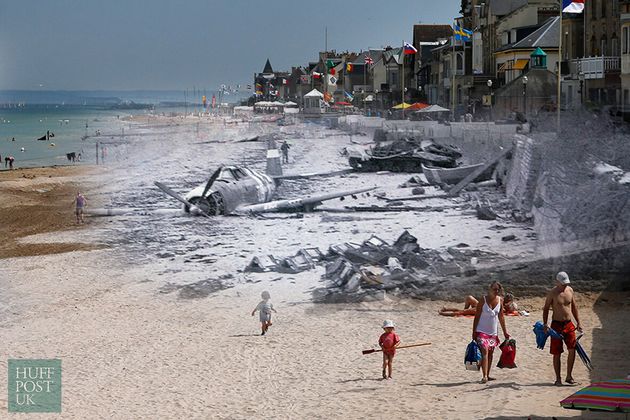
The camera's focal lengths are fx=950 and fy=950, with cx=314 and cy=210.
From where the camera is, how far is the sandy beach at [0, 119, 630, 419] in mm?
12625

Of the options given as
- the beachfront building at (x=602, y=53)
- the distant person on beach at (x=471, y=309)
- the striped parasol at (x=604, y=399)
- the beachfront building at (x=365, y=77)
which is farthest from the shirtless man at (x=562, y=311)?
the beachfront building at (x=365, y=77)

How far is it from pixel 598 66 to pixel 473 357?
25.9 meters

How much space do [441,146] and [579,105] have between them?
777cm

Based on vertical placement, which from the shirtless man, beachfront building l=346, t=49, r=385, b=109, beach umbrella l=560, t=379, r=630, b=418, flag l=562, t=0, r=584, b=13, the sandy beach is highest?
beachfront building l=346, t=49, r=385, b=109

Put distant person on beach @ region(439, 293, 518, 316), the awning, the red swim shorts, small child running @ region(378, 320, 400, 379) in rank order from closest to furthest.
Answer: the red swim shorts < small child running @ region(378, 320, 400, 379) < distant person on beach @ region(439, 293, 518, 316) < the awning

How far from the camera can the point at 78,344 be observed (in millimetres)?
16219

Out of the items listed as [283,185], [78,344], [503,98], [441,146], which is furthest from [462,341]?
[503,98]

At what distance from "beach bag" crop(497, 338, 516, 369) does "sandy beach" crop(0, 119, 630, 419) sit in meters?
0.14

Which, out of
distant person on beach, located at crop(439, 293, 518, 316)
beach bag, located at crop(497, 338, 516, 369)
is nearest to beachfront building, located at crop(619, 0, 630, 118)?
distant person on beach, located at crop(439, 293, 518, 316)

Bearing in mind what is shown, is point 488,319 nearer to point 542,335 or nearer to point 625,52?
point 542,335

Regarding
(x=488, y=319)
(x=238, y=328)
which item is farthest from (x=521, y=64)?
(x=488, y=319)

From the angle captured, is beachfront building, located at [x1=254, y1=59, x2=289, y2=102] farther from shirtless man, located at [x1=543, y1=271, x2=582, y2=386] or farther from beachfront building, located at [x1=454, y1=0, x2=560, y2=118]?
shirtless man, located at [x1=543, y1=271, x2=582, y2=386]

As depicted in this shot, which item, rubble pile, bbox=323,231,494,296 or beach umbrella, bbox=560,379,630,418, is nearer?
beach umbrella, bbox=560,379,630,418

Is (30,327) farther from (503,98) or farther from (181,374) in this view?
(503,98)
